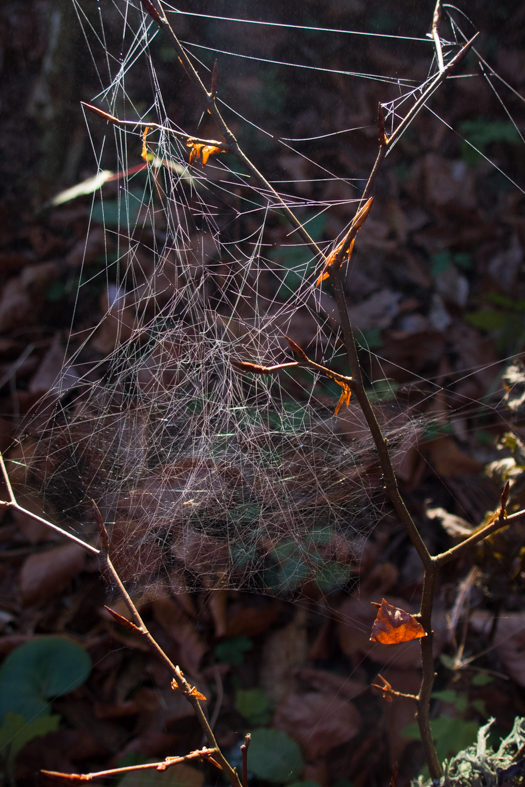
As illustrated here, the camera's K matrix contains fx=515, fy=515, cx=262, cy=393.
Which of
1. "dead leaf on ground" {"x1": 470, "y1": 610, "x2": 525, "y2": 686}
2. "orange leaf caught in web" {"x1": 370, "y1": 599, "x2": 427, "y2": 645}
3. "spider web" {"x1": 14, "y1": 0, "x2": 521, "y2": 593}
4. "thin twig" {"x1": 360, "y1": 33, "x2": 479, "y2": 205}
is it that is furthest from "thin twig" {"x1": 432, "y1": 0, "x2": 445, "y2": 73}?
"dead leaf on ground" {"x1": 470, "y1": 610, "x2": 525, "y2": 686}

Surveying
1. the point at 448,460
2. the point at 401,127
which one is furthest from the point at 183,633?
the point at 401,127

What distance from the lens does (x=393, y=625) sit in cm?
46

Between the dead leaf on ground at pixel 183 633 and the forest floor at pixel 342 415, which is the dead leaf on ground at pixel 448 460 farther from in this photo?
the dead leaf on ground at pixel 183 633

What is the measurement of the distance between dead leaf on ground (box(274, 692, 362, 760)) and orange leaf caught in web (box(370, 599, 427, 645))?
59 centimetres

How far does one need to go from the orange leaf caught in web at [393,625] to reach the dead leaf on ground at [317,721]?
0.59 meters

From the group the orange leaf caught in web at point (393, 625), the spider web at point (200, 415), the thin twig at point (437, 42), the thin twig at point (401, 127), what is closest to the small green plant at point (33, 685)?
the spider web at point (200, 415)

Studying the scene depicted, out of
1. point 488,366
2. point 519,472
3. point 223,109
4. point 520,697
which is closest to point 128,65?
point 223,109

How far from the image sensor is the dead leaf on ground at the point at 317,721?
36.1 inches

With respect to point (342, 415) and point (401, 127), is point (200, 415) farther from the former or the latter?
point (401, 127)

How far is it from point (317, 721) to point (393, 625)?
2.02 feet

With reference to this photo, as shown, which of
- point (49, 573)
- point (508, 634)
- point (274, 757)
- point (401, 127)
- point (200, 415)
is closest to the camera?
point (401, 127)

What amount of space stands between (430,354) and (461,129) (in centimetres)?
63

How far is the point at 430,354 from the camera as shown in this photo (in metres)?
1.28

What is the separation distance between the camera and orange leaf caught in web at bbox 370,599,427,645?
46 cm
